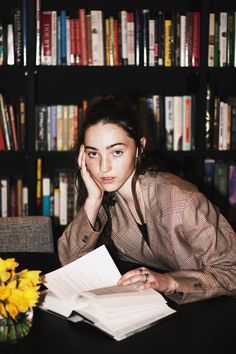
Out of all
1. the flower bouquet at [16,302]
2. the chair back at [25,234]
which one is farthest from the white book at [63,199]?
the flower bouquet at [16,302]

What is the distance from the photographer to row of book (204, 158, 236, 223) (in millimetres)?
2898

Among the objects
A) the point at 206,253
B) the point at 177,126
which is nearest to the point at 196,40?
the point at 177,126

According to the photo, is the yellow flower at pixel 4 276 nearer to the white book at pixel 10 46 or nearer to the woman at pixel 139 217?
the woman at pixel 139 217

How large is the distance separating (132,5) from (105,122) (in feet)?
4.65

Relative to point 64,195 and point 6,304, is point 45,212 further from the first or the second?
point 6,304

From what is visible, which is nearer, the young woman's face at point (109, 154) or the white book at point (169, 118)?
the young woman's face at point (109, 154)

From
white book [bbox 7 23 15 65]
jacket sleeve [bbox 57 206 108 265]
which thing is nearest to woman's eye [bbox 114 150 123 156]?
jacket sleeve [bbox 57 206 108 265]

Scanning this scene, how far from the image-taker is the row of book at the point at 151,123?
2.78 metres

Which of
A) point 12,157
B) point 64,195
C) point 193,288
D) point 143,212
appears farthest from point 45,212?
point 193,288

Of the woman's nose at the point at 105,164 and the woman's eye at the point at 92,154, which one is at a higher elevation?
the woman's eye at the point at 92,154

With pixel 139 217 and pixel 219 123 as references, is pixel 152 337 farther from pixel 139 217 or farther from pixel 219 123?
pixel 219 123

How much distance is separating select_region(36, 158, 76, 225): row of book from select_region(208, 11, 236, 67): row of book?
0.91 m

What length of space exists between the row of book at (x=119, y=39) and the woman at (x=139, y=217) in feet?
3.04

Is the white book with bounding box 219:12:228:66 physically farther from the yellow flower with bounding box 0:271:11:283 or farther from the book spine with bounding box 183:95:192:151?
the yellow flower with bounding box 0:271:11:283
